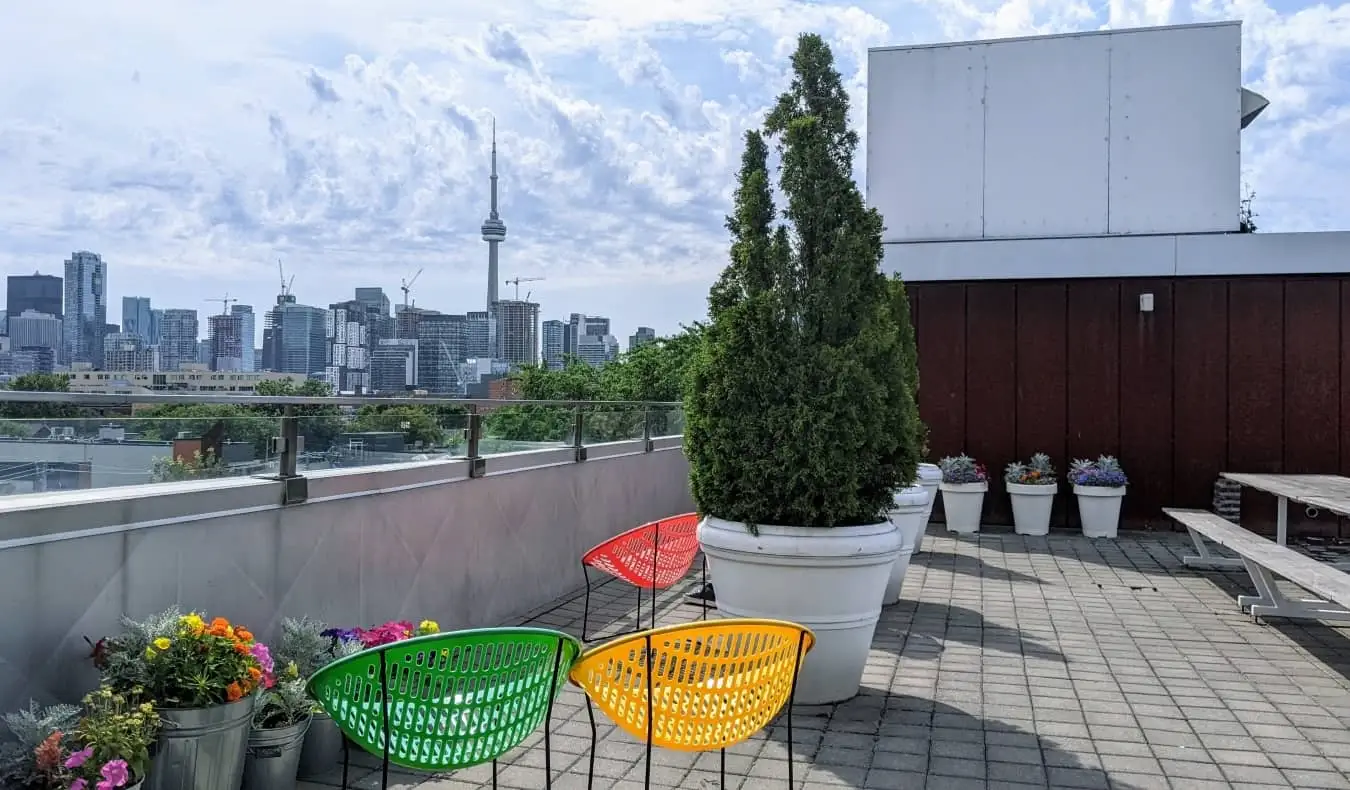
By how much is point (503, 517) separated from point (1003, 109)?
8.38 meters

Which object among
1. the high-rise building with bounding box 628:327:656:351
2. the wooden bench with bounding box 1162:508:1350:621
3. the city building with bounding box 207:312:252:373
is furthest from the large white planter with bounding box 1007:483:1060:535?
the city building with bounding box 207:312:252:373

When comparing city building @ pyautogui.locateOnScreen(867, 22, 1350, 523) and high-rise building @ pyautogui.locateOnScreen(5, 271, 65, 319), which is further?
high-rise building @ pyautogui.locateOnScreen(5, 271, 65, 319)

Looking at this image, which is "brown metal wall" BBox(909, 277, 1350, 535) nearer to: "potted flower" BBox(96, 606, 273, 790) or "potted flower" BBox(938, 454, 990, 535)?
"potted flower" BBox(938, 454, 990, 535)

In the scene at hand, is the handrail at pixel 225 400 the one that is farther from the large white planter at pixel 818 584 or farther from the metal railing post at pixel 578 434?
the large white planter at pixel 818 584

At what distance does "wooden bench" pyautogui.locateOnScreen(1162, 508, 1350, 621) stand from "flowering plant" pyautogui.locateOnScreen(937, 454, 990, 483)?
9.21ft

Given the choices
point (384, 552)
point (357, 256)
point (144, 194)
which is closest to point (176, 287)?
point (144, 194)

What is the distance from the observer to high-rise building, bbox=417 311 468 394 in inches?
2512

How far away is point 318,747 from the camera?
376cm

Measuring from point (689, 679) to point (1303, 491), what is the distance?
6216 millimetres

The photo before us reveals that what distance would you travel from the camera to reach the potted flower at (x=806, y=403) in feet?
15.0

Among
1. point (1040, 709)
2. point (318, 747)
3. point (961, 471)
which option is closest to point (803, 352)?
point (1040, 709)

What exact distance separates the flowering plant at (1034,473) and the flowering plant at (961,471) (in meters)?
0.29

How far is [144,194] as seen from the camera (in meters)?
57.8

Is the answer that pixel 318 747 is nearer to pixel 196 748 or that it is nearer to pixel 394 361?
pixel 196 748
